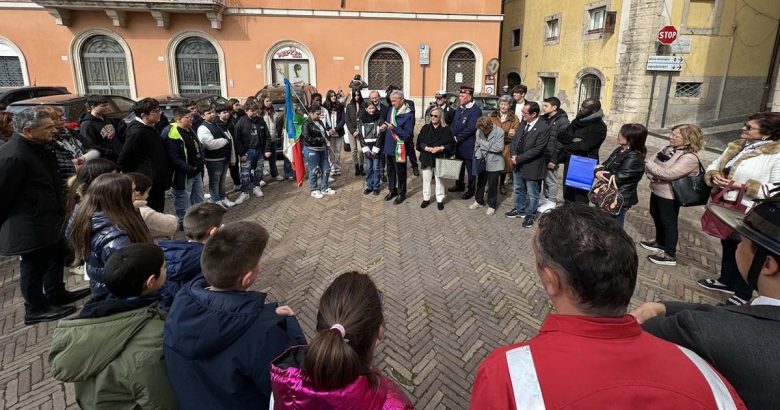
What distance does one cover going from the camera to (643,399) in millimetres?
1058

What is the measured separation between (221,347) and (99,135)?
5.71 metres

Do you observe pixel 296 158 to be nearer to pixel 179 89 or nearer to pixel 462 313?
pixel 462 313

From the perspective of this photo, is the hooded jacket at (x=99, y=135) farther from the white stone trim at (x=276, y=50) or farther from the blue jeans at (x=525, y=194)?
the white stone trim at (x=276, y=50)

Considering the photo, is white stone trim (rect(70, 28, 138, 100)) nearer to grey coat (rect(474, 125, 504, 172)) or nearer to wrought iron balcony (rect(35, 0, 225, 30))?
wrought iron balcony (rect(35, 0, 225, 30))

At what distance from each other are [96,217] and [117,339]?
1.47m

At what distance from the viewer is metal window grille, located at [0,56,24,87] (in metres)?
17.5

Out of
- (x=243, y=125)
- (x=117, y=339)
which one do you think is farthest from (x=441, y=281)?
(x=243, y=125)

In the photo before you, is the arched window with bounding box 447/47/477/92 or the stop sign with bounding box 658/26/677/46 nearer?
the stop sign with bounding box 658/26/677/46

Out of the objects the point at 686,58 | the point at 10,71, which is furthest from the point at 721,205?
the point at 10,71

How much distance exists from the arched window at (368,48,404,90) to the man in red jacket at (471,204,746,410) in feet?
64.4

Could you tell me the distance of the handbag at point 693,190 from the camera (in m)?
4.57

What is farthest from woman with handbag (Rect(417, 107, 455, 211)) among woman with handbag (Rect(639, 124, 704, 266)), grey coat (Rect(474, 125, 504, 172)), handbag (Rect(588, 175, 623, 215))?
woman with handbag (Rect(639, 124, 704, 266))

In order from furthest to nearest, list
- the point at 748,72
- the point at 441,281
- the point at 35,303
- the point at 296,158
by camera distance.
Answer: the point at 748,72 → the point at 296,158 → the point at 441,281 → the point at 35,303

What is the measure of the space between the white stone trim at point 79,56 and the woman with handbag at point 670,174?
19599 mm
